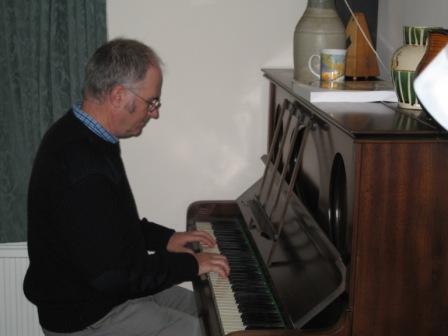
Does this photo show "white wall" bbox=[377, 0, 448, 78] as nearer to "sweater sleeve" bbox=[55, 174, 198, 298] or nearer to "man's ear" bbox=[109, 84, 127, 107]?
"man's ear" bbox=[109, 84, 127, 107]

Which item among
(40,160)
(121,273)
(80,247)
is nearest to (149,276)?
(121,273)

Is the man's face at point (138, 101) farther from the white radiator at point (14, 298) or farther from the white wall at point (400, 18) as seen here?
the white radiator at point (14, 298)

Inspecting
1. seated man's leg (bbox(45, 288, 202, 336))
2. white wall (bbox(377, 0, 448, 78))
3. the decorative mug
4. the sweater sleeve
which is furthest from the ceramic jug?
seated man's leg (bbox(45, 288, 202, 336))

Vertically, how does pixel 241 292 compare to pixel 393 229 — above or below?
below

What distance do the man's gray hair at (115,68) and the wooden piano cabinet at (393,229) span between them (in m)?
0.58

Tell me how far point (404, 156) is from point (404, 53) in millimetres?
365

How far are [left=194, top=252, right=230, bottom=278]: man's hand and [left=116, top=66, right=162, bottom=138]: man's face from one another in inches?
17.6

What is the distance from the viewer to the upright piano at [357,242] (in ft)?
4.83

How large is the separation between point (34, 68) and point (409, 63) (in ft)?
5.27

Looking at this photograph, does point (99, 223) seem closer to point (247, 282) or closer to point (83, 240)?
point (83, 240)

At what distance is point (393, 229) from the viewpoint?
4.93ft

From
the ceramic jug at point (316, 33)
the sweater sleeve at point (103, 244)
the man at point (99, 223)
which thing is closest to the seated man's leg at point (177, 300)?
the man at point (99, 223)

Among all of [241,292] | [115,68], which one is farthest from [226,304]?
[115,68]

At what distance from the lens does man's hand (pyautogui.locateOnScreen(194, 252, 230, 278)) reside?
198 cm
